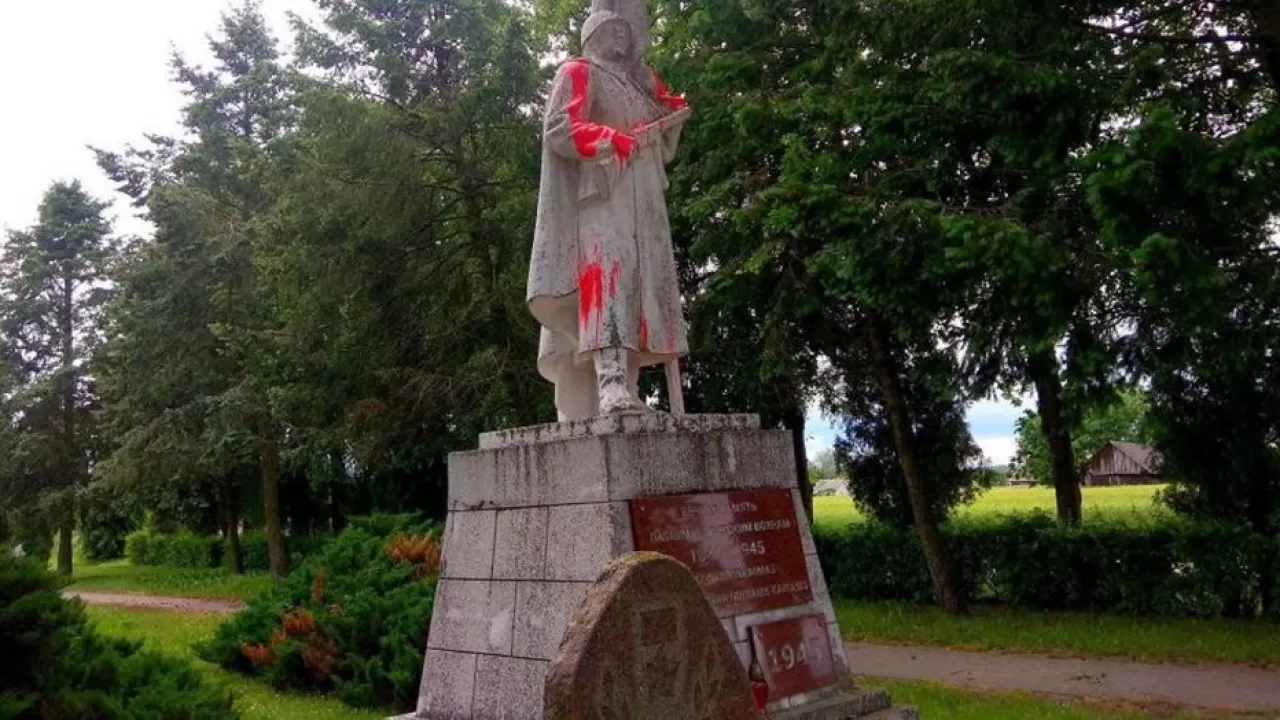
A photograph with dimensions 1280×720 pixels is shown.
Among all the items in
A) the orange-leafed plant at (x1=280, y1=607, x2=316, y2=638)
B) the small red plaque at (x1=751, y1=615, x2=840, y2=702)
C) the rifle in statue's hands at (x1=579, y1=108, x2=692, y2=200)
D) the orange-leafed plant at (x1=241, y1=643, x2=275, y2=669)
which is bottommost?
the orange-leafed plant at (x1=241, y1=643, x2=275, y2=669)

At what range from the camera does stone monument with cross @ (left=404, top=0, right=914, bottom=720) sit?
200 inches

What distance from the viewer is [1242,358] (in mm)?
9125

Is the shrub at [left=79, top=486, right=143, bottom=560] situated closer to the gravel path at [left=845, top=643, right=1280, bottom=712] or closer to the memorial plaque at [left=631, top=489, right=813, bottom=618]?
the gravel path at [left=845, top=643, right=1280, bottom=712]

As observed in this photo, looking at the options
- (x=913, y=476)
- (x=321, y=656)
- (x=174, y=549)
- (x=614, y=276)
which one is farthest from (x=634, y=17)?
(x=174, y=549)

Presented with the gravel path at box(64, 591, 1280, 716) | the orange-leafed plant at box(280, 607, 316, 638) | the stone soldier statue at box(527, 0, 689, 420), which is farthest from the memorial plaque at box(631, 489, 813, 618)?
the orange-leafed plant at box(280, 607, 316, 638)

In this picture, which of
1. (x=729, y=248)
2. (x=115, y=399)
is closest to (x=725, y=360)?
(x=729, y=248)

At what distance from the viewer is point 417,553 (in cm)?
1071

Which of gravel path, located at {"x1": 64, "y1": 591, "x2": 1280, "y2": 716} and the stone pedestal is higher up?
the stone pedestal

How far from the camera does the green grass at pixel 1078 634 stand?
34.6ft

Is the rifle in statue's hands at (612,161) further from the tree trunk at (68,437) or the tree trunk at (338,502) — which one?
the tree trunk at (68,437)

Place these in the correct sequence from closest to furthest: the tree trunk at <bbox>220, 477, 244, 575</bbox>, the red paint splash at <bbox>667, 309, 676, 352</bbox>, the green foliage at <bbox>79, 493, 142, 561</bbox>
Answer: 1. the red paint splash at <bbox>667, 309, 676, 352</bbox>
2. the tree trunk at <bbox>220, 477, 244, 575</bbox>
3. the green foliage at <bbox>79, 493, 142, 561</bbox>

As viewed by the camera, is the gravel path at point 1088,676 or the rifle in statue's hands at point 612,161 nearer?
the rifle in statue's hands at point 612,161

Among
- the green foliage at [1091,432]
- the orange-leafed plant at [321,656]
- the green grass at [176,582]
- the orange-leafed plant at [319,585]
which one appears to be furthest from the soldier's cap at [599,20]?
the green grass at [176,582]

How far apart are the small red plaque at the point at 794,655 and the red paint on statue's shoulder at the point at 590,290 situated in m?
1.77
